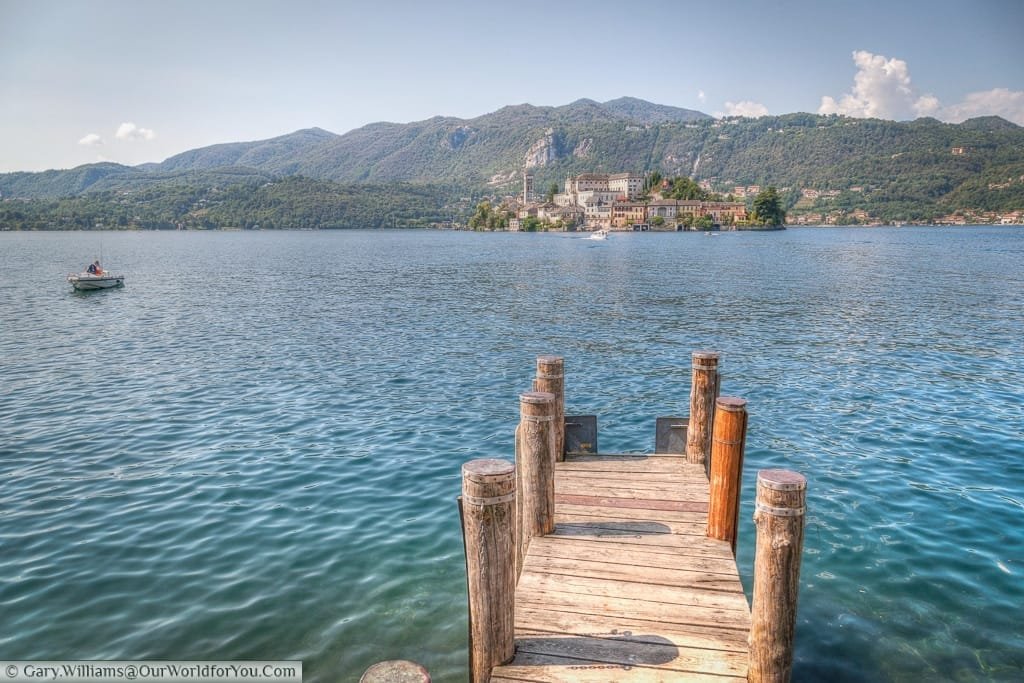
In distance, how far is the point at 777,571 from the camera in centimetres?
510

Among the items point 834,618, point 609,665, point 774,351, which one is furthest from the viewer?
point 774,351

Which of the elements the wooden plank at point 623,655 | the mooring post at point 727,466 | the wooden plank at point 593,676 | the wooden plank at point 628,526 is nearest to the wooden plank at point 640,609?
the wooden plank at point 623,655

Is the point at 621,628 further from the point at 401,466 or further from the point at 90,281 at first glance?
the point at 90,281

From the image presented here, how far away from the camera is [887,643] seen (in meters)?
8.01

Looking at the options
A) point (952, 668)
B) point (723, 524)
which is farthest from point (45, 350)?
point (952, 668)

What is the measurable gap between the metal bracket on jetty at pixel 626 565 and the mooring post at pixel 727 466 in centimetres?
1

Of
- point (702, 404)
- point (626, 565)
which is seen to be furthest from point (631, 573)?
point (702, 404)

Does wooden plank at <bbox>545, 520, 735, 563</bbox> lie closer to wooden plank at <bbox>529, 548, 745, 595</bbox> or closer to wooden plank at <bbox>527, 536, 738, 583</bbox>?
wooden plank at <bbox>527, 536, 738, 583</bbox>

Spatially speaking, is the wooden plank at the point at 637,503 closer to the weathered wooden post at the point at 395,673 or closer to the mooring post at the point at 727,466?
the mooring post at the point at 727,466

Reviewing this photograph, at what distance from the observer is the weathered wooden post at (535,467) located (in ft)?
24.9

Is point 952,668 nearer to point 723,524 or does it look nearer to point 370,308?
point 723,524

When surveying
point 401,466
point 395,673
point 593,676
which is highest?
point 395,673

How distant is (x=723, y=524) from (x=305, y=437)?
458 inches

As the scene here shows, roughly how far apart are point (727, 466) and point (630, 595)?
203cm
